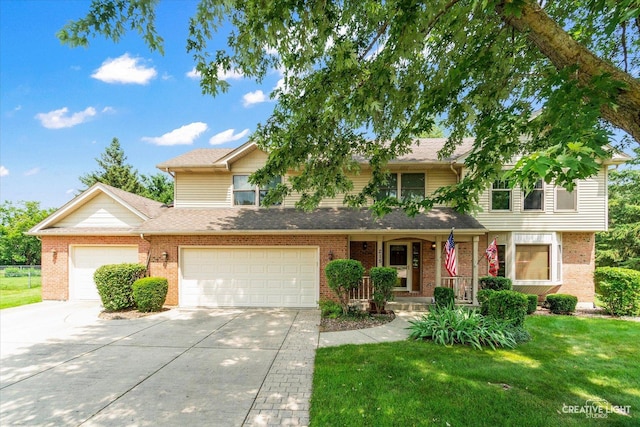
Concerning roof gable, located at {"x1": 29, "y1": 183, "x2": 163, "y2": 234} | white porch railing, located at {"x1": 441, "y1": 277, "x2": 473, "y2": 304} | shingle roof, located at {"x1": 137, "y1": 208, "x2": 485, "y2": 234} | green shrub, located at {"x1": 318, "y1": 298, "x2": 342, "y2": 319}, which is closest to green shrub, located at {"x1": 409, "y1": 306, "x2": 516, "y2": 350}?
green shrub, located at {"x1": 318, "y1": 298, "x2": 342, "y2": 319}

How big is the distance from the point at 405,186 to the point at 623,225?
14849 millimetres

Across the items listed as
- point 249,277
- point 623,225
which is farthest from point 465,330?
point 623,225

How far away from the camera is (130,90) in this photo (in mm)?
12141

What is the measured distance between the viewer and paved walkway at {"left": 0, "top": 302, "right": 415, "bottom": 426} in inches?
147

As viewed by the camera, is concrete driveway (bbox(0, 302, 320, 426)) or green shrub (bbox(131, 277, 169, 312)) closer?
concrete driveway (bbox(0, 302, 320, 426))

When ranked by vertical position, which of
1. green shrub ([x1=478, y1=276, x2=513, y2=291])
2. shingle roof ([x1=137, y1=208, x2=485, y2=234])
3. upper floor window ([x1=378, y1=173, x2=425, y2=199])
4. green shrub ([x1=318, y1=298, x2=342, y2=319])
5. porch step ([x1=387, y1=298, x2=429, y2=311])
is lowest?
porch step ([x1=387, y1=298, x2=429, y2=311])

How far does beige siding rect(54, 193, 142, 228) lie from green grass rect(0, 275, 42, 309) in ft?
10.3

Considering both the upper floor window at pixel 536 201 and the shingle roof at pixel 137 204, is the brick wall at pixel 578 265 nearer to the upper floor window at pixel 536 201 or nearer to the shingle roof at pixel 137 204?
the upper floor window at pixel 536 201

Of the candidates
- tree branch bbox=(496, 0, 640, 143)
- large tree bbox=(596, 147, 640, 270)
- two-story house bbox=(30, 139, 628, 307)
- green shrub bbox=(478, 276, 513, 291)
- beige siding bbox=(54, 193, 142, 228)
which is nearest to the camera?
tree branch bbox=(496, 0, 640, 143)

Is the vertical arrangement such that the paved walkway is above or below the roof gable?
below

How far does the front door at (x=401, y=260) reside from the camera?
11.5 metres

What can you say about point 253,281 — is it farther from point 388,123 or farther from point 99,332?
point 388,123

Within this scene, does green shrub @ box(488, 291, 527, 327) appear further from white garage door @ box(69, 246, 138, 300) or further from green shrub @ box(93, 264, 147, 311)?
white garage door @ box(69, 246, 138, 300)

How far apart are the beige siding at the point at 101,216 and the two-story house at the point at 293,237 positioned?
0.13 ft
